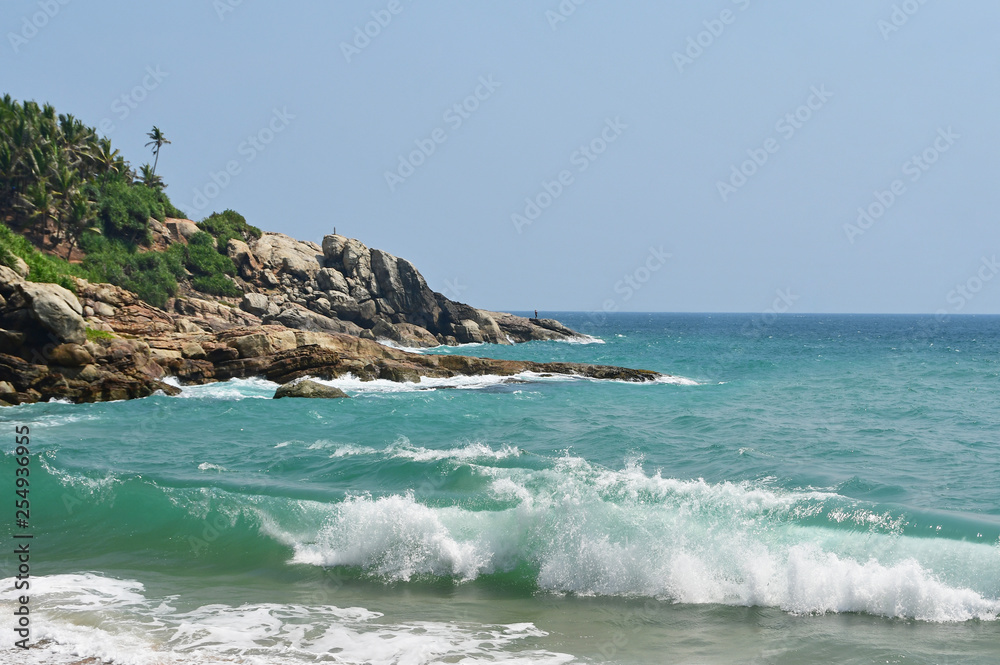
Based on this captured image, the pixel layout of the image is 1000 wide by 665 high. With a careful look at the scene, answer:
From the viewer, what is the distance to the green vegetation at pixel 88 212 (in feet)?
171

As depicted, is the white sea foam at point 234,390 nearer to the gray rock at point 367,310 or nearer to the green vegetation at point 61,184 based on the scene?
the green vegetation at point 61,184

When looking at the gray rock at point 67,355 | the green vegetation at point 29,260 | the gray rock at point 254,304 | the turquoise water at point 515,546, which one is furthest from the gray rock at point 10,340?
the gray rock at point 254,304

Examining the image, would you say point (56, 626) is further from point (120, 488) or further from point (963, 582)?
point (963, 582)

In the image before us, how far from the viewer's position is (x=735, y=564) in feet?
30.7

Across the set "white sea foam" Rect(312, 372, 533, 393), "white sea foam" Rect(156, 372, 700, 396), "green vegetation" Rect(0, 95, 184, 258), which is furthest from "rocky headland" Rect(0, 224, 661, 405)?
"green vegetation" Rect(0, 95, 184, 258)

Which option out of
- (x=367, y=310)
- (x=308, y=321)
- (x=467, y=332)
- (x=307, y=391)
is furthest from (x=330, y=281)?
(x=307, y=391)

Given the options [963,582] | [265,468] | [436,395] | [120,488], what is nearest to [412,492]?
[265,468]

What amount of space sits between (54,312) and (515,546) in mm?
23813

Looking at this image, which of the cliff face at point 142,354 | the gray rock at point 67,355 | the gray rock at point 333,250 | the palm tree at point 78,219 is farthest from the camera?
the gray rock at point 333,250

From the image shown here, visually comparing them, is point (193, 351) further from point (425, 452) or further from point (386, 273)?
point (386, 273)

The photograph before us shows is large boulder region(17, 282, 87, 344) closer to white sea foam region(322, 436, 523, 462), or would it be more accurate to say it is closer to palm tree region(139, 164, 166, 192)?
white sea foam region(322, 436, 523, 462)

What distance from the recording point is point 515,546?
10.3 meters

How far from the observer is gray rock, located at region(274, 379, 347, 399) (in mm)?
28266

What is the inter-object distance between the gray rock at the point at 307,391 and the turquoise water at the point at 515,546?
823 cm
